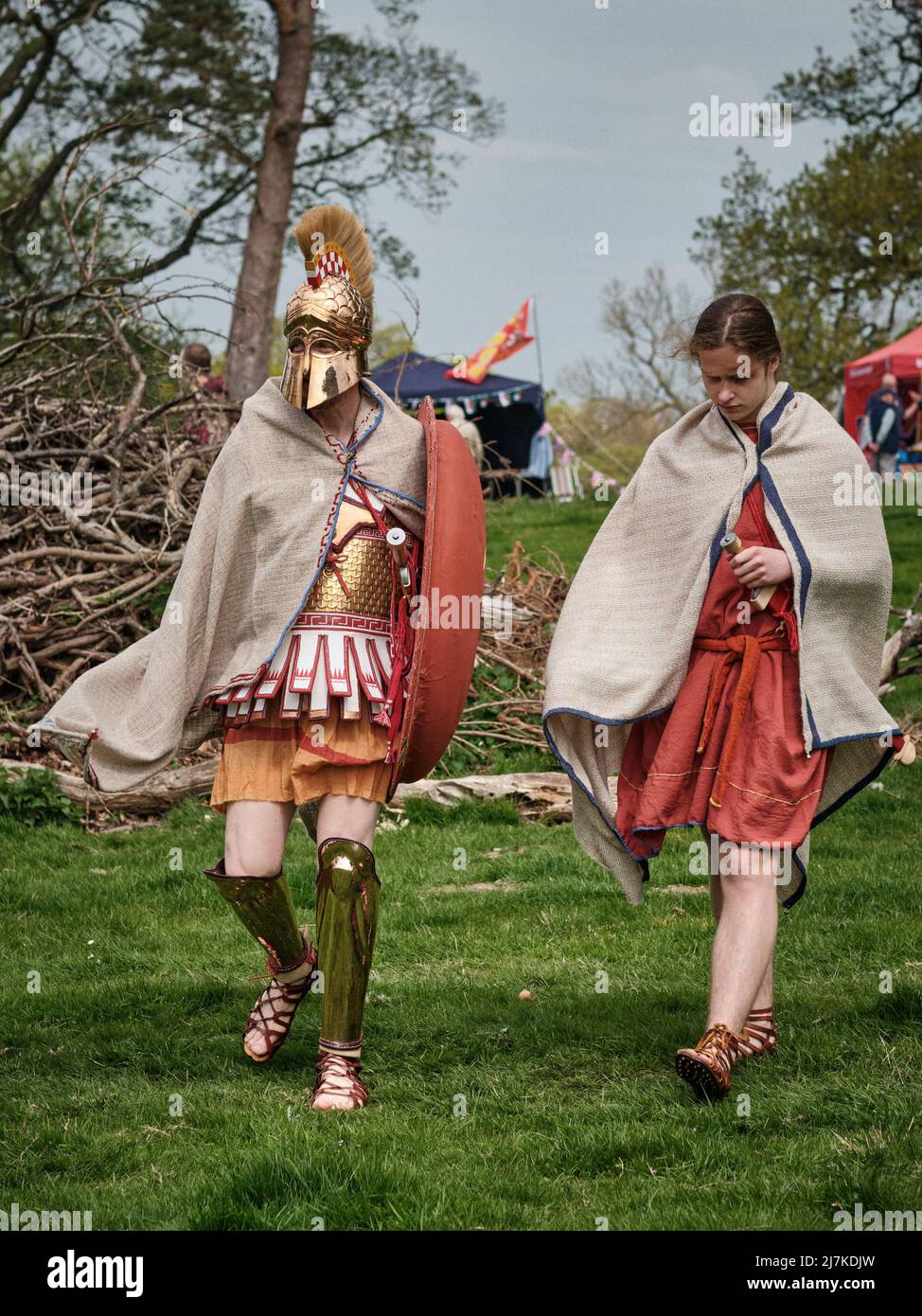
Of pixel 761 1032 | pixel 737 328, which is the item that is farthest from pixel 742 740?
pixel 737 328

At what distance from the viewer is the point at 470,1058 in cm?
390

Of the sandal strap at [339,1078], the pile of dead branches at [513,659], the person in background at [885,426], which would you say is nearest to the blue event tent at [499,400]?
the person in background at [885,426]

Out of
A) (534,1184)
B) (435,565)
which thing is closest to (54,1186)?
(534,1184)

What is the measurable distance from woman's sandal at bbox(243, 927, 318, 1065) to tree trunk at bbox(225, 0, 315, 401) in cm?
966

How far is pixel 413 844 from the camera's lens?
6.21 metres

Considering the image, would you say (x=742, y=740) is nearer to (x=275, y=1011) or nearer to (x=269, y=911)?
(x=269, y=911)

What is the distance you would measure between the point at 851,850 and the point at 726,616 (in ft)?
8.18

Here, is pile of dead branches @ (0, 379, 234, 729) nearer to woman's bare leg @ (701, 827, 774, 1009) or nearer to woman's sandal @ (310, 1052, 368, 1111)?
woman's sandal @ (310, 1052, 368, 1111)

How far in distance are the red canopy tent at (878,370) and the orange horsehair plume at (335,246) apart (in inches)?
579

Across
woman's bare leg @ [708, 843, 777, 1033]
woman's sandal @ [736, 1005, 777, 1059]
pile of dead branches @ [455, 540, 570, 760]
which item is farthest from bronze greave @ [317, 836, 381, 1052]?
pile of dead branches @ [455, 540, 570, 760]

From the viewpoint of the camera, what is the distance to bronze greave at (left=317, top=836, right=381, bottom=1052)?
3.65 meters

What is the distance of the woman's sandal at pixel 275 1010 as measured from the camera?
3916mm

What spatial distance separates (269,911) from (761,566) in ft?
4.90

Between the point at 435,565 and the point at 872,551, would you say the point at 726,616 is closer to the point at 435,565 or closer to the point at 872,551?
the point at 872,551
